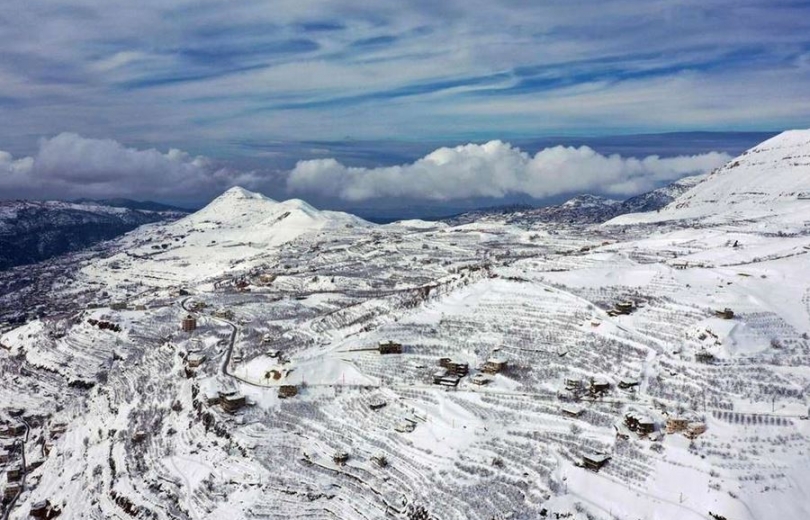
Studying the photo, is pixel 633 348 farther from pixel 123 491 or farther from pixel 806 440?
pixel 123 491

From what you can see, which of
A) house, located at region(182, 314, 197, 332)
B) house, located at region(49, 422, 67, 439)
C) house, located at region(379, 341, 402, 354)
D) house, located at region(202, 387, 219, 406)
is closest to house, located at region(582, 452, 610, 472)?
house, located at region(379, 341, 402, 354)

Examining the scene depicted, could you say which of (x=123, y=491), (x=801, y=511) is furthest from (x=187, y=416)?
(x=801, y=511)

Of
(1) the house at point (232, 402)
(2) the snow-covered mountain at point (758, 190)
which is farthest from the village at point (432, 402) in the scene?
(2) the snow-covered mountain at point (758, 190)

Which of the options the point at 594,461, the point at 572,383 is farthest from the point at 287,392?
the point at 594,461

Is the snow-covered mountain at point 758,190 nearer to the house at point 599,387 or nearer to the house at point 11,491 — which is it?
the house at point 599,387

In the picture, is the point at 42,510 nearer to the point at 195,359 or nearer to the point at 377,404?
the point at 195,359

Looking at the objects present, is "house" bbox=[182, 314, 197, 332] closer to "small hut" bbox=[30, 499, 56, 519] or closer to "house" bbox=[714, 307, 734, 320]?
"small hut" bbox=[30, 499, 56, 519]
